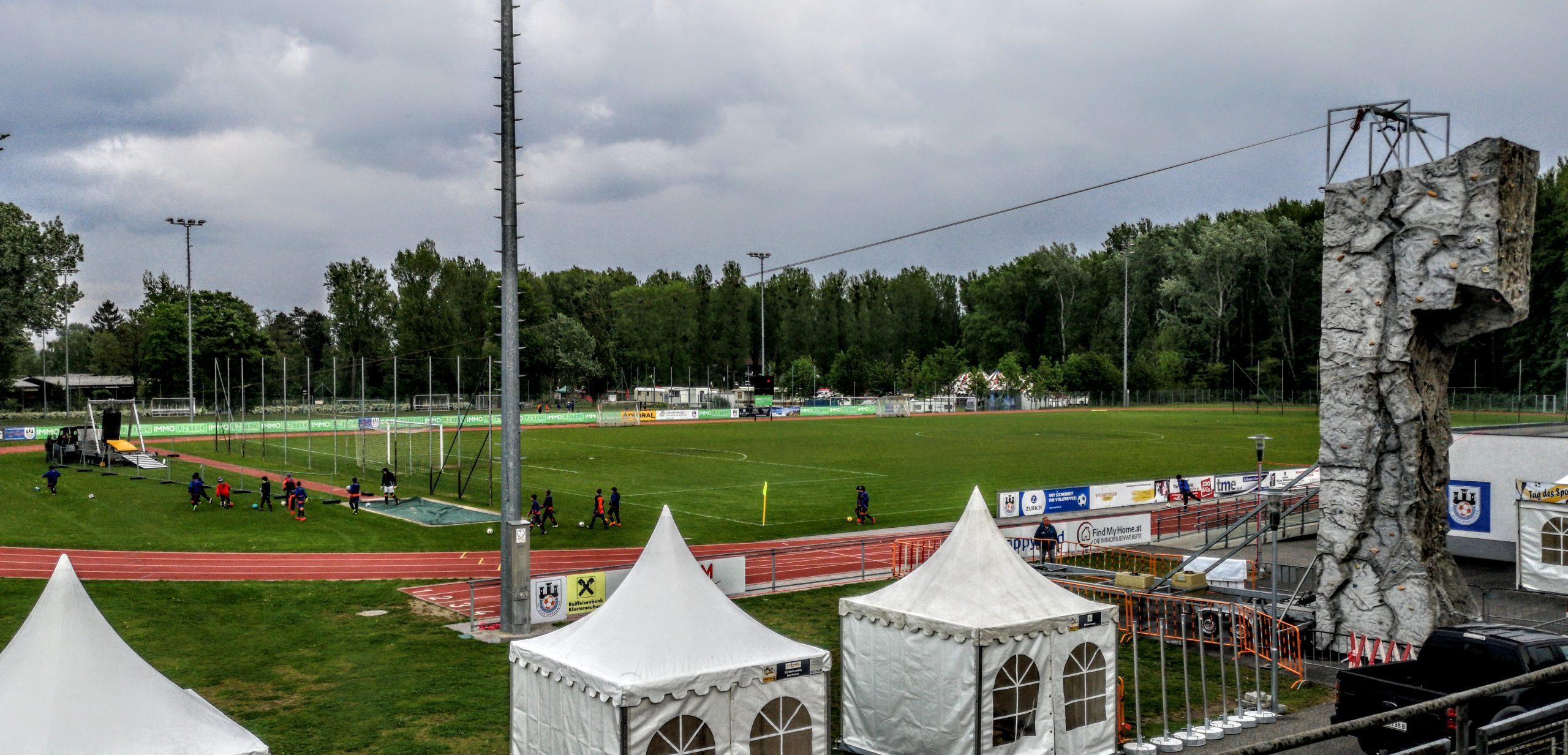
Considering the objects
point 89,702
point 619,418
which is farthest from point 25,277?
point 89,702

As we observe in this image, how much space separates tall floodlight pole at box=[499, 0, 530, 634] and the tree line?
5707cm

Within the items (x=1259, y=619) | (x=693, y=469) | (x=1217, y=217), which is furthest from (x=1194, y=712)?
(x=1217, y=217)

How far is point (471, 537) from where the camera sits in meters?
31.7

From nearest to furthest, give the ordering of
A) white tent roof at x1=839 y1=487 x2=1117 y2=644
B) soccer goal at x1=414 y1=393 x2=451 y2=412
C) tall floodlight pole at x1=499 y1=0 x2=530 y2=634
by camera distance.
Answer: white tent roof at x1=839 y1=487 x2=1117 y2=644, tall floodlight pole at x1=499 y1=0 x2=530 y2=634, soccer goal at x1=414 y1=393 x2=451 y2=412

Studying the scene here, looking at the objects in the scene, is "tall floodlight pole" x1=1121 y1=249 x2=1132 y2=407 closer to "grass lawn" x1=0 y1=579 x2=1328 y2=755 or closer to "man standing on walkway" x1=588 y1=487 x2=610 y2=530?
"man standing on walkway" x1=588 y1=487 x2=610 y2=530

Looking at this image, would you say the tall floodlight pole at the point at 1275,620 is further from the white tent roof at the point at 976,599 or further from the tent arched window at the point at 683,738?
the tent arched window at the point at 683,738

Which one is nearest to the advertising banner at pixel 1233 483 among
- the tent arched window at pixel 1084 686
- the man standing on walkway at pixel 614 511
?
the man standing on walkway at pixel 614 511

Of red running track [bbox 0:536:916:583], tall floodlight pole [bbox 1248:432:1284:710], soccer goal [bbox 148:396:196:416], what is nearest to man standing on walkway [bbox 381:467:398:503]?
red running track [bbox 0:536:916:583]

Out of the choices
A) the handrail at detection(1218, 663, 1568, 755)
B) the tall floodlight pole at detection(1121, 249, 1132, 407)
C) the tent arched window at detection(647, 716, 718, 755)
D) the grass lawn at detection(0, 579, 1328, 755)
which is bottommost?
the grass lawn at detection(0, 579, 1328, 755)

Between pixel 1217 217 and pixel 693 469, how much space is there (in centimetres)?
9062

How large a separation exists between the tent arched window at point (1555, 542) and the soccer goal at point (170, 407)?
84124 millimetres

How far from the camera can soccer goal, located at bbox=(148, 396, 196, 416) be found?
86562 mm

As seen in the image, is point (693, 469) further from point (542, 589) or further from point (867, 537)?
point (542, 589)

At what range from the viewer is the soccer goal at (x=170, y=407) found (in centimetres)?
8656
